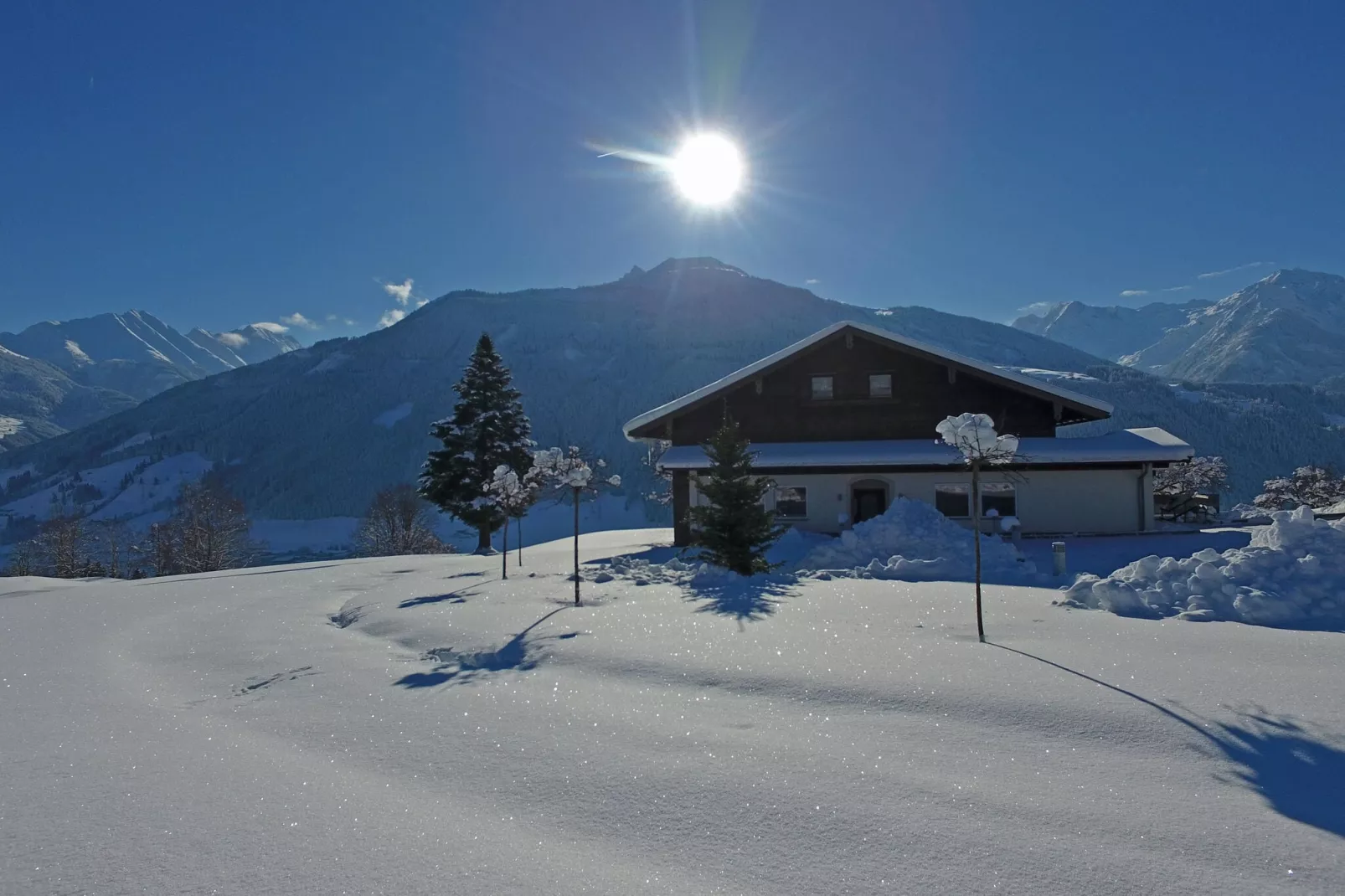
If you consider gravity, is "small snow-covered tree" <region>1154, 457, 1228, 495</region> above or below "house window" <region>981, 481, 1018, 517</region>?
above

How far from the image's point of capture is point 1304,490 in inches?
1720

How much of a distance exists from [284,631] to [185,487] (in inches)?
1911

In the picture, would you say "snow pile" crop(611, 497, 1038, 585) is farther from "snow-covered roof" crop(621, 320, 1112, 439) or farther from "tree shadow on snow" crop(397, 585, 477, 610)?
"snow-covered roof" crop(621, 320, 1112, 439)

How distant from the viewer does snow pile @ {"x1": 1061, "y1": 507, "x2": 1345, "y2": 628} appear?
27.0 ft

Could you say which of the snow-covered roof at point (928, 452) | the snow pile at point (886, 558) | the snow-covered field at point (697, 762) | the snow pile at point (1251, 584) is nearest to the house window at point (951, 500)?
the snow-covered roof at point (928, 452)

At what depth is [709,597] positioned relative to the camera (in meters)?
11.0

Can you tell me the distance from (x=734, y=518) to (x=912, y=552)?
456cm

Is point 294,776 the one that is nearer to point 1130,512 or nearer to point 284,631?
point 284,631

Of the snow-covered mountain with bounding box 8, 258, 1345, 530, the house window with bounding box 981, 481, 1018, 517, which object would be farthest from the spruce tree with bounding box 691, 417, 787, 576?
the snow-covered mountain with bounding box 8, 258, 1345, 530

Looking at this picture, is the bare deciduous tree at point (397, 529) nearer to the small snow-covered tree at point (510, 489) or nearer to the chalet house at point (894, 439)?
the chalet house at point (894, 439)

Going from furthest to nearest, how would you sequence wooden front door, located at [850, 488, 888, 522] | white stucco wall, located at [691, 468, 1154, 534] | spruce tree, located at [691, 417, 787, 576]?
wooden front door, located at [850, 488, 888, 522] → white stucco wall, located at [691, 468, 1154, 534] → spruce tree, located at [691, 417, 787, 576]

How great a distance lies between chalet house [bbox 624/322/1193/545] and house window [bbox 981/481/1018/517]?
0.04 metres

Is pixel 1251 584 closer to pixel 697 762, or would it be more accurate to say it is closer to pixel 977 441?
pixel 977 441

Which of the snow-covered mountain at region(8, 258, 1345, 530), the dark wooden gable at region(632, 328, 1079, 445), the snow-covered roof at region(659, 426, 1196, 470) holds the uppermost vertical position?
the snow-covered mountain at region(8, 258, 1345, 530)
